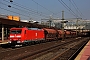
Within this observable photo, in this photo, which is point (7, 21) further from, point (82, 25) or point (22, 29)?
point (82, 25)

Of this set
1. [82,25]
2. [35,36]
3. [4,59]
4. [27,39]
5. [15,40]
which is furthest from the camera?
[82,25]

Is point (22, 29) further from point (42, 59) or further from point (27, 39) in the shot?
point (42, 59)

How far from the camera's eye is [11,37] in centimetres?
3048

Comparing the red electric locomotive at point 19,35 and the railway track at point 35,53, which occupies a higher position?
the red electric locomotive at point 19,35

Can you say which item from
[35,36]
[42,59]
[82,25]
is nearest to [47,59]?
[42,59]

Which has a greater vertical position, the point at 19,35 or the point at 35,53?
the point at 19,35

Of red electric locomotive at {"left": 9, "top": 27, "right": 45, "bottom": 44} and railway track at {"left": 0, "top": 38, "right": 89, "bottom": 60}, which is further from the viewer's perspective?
red electric locomotive at {"left": 9, "top": 27, "right": 45, "bottom": 44}

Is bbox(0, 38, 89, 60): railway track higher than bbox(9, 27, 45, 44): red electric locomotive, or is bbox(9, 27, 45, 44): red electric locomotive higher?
bbox(9, 27, 45, 44): red electric locomotive

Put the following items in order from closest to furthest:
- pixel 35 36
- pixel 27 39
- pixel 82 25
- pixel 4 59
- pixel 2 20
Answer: pixel 4 59 → pixel 27 39 → pixel 35 36 → pixel 2 20 → pixel 82 25

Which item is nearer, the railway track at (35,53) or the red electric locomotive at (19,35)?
the railway track at (35,53)

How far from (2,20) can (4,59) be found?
98.9 feet

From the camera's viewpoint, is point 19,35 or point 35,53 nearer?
point 35,53

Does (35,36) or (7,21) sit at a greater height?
(7,21)

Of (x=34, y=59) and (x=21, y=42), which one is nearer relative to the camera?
(x=34, y=59)
